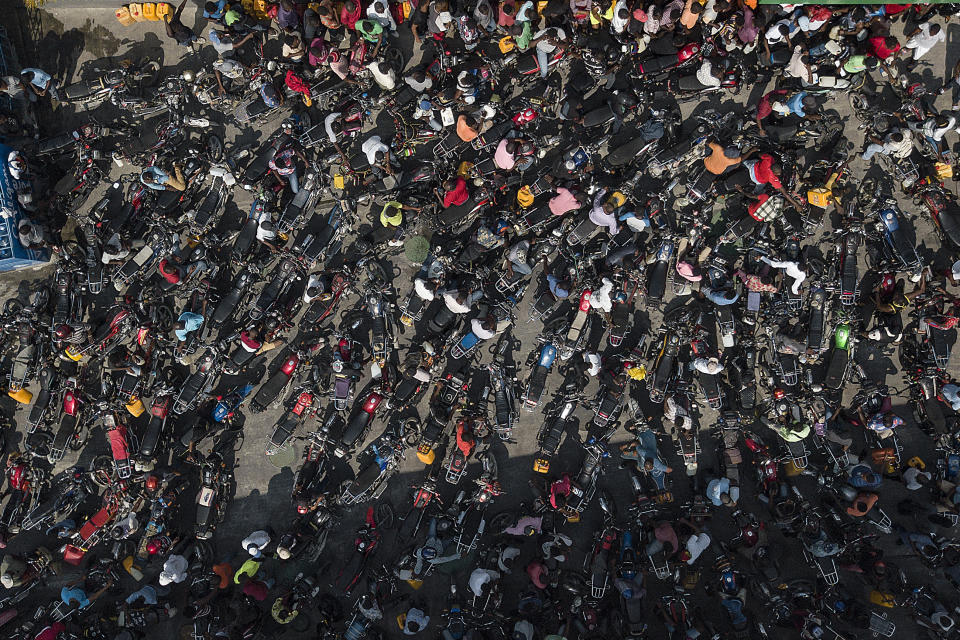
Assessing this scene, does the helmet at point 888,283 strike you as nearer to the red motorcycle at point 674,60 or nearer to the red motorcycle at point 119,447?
the red motorcycle at point 674,60

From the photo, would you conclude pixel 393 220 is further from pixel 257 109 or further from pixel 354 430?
pixel 354 430

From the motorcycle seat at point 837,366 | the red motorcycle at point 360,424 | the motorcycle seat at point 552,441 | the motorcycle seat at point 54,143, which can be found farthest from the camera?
the motorcycle seat at point 54,143

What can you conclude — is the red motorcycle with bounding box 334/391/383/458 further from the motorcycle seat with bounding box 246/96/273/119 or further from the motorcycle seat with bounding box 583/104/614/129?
the motorcycle seat with bounding box 583/104/614/129

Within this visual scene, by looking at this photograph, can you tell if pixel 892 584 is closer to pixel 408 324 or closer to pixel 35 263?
pixel 408 324

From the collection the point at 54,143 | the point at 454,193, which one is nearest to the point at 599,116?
the point at 454,193

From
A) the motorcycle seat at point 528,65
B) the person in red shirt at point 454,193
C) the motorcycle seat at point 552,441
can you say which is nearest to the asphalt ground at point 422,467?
the motorcycle seat at point 552,441

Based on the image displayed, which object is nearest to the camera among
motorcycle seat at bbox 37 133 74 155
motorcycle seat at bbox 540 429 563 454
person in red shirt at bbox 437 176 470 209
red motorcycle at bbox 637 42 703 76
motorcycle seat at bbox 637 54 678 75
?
red motorcycle at bbox 637 42 703 76

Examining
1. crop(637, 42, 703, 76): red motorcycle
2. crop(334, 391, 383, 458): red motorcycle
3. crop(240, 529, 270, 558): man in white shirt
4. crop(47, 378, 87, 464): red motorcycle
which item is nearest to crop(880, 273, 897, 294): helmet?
crop(637, 42, 703, 76): red motorcycle

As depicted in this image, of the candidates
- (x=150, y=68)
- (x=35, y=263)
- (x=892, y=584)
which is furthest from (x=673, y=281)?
(x=35, y=263)
